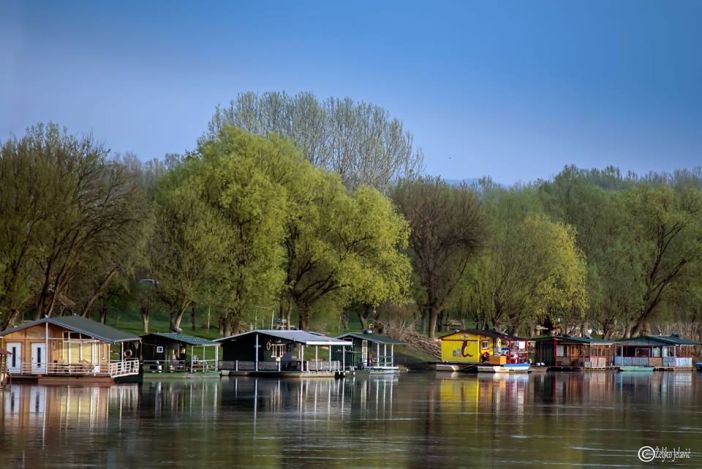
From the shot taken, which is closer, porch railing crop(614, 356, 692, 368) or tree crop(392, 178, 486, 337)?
tree crop(392, 178, 486, 337)

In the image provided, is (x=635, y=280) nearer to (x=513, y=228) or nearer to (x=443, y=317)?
(x=513, y=228)

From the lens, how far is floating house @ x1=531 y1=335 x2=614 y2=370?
108m

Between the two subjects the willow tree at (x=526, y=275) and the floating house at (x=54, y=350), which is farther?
the willow tree at (x=526, y=275)

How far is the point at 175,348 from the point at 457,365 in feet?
96.2

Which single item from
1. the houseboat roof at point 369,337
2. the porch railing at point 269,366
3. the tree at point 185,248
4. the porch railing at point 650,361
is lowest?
the porch railing at point 650,361

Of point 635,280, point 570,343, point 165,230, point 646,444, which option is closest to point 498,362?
point 570,343

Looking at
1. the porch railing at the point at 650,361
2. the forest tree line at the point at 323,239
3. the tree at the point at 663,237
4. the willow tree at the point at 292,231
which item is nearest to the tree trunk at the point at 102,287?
the forest tree line at the point at 323,239

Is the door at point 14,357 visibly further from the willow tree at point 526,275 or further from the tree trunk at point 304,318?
the willow tree at point 526,275

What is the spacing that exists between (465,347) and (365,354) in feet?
37.1

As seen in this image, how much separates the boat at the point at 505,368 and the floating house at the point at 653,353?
17111 millimetres

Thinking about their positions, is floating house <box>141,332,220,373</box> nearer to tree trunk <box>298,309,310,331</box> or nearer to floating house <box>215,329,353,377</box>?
floating house <box>215,329,353,377</box>

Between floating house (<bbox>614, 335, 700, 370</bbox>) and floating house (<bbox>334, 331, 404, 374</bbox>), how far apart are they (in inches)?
1237

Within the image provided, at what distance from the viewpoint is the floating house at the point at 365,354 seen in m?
88.4

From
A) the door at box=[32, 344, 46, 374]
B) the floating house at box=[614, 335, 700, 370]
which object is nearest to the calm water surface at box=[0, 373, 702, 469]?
→ the door at box=[32, 344, 46, 374]
